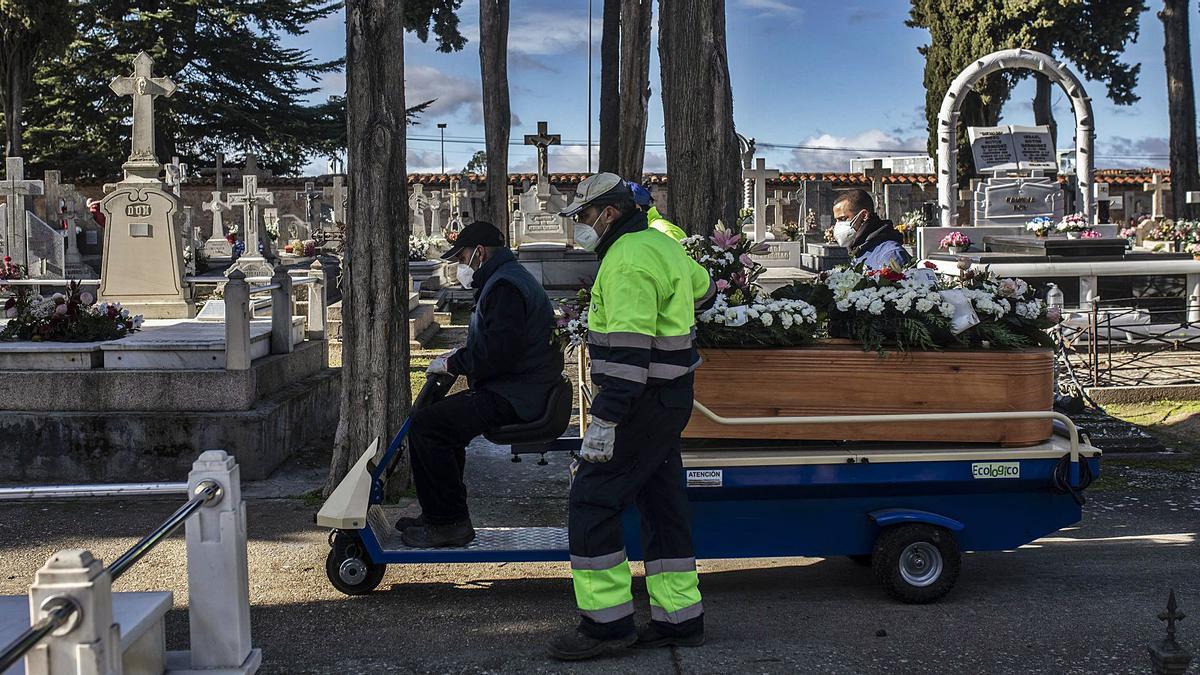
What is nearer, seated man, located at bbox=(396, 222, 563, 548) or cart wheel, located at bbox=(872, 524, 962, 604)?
cart wheel, located at bbox=(872, 524, 962, 604)

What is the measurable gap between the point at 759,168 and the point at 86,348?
22.0m

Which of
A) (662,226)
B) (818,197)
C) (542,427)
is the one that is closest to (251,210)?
(662,226)

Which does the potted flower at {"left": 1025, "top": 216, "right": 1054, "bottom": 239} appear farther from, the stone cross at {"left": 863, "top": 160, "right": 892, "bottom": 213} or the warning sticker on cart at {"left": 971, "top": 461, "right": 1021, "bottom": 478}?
the stone cross at {"left": 863, "top": 160, "right": 892, "bottom": 213}

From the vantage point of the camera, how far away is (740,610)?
5656 mm

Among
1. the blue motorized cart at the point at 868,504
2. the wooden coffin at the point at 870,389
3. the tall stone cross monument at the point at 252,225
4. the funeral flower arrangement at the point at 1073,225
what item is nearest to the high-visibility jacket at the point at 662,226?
the wooden coffin at the point at 870,389

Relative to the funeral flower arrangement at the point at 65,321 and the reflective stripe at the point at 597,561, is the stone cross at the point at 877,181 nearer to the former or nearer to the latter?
the funeral flower arrangement at the point at 65,321

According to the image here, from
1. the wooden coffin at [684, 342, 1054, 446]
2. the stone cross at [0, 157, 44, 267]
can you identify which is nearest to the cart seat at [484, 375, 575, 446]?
the wooden coffin at [684, 342, 1054, 446]

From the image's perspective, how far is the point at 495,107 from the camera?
22.1m

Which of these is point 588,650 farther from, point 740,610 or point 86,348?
point 86,348

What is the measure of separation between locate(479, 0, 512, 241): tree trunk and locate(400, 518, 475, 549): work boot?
53.0 ft

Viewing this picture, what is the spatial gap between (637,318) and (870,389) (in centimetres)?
148

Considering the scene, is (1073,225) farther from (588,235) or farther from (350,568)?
(350,568)

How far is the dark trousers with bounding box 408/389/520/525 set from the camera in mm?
5754

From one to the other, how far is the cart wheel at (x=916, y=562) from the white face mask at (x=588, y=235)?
1949 millimetres
